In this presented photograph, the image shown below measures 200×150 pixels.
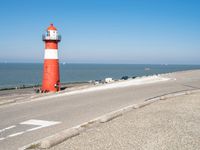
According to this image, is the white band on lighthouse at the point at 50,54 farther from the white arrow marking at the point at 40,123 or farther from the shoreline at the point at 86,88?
the white arrow marking at the point at 40,123

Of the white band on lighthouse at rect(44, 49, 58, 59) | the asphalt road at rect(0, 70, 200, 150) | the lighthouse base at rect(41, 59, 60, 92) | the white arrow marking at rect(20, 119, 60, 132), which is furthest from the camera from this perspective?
the lighthouse base at rect(41, 59, 60, 92)

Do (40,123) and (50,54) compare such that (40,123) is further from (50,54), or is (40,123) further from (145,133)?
(50,54)

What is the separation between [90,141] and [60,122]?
8.31 feet

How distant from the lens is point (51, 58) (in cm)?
2080

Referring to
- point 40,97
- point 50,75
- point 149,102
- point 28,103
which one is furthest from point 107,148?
point 50,75

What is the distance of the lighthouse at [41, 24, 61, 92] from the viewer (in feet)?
68.1

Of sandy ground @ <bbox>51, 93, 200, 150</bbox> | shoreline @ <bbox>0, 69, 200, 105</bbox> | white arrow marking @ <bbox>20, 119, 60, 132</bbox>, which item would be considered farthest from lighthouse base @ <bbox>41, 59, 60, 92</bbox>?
sandy ground @ <bbox>51, 93, 200, 150</bbox>

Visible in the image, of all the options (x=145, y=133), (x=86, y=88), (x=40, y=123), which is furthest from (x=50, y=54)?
(x=145, y=133)

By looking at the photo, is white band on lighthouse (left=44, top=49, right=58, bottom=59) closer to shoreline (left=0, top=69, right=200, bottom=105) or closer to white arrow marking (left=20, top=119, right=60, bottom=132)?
shoreline (left=0, top=69, right=200, bottom=105)

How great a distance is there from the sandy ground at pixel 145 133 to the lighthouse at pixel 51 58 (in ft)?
42.3

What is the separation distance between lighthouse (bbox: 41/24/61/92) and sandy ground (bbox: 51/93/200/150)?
12.9 meters

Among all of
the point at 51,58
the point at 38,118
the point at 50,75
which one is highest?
the point at 51,58

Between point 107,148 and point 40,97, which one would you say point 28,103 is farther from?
point 107,148

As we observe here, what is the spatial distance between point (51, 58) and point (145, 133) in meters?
15.4
